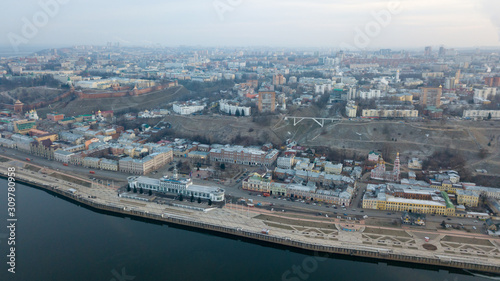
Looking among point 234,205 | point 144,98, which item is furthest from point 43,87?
point 234,205

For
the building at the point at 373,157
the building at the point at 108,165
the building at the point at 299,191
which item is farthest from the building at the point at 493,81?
the building at the point at 108,165

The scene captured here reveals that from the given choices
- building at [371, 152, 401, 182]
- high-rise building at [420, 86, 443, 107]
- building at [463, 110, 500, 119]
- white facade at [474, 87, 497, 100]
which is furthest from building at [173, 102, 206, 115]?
white facade at [474, 87, 497, 100]

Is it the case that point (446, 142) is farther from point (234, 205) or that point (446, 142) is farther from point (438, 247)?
point (234, 205)

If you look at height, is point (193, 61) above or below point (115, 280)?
above

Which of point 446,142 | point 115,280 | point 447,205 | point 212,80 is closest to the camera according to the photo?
point 115,280

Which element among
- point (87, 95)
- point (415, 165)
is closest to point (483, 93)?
point (415, 165)

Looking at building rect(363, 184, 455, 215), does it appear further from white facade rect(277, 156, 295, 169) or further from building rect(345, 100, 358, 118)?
building rect(345, 100, 358, 118)

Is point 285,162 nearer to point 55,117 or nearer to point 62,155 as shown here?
point 62,155
